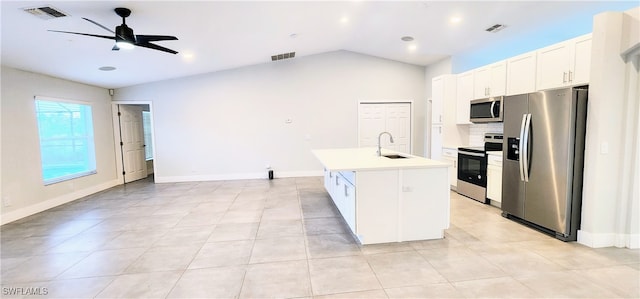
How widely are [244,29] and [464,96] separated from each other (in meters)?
3.92

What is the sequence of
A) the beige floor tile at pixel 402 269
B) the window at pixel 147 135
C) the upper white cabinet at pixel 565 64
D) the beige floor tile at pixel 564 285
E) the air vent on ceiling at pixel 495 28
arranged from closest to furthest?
1. the beige floor tile at pixel 564 285
2. the beige floor tile at pixel 402 269
3. the upper white cabinet at pixel 565 64
4. the air vent on ceiling at pixel 495 28
5. the window at pixel 147 135

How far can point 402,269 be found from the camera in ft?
7.98

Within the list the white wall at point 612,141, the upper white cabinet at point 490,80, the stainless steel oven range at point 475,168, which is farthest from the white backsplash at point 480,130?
the white wall at point 612,141

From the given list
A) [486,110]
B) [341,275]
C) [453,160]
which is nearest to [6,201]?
[341,275]

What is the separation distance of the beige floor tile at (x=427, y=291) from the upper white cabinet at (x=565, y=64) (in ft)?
9.50

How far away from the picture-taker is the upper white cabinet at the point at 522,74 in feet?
12.5

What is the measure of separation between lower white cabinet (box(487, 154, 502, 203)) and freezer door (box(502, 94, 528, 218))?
0.32 metres

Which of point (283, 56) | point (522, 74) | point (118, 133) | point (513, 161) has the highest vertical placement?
point (283, 56)

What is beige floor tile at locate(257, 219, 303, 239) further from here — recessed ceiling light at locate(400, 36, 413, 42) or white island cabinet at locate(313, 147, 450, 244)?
recessed ceiling light at locate(400, 36, 413, 42)

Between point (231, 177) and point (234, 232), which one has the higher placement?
point (231, 177)

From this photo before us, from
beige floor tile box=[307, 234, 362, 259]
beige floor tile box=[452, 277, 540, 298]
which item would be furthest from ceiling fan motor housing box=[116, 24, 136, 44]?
beige floor tile box=[452, 277, 540, 298]

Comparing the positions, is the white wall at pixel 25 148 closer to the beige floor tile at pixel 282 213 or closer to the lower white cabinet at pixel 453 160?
the beige floor tile at pixel 282 213

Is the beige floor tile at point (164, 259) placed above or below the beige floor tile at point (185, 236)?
below

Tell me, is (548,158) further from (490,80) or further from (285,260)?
(285,260)
